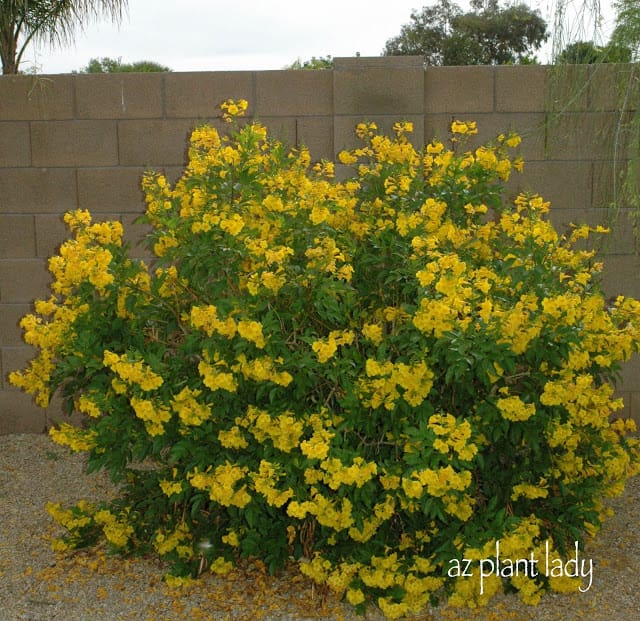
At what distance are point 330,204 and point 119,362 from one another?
834mm

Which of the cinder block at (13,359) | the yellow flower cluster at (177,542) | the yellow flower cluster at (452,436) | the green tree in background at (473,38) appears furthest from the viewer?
the green tree in background at (473,38)

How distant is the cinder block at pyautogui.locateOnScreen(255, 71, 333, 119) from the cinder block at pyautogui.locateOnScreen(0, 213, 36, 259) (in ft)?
4.31

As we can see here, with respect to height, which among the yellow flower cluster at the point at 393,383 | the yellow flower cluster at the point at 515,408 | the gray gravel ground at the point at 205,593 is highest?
the yellow flower cluster at the point at 393,383

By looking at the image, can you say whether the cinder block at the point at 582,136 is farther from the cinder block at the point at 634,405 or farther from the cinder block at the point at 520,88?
the cinder block at the point at 634,405

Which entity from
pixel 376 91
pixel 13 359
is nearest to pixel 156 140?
pixel 376 91

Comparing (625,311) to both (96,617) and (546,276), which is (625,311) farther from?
(96,617)

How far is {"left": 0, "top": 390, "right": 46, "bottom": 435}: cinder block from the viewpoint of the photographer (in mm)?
5008

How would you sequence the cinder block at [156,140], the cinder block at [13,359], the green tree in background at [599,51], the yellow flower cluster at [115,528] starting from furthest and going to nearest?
the cinder block at [13,359] < the cinder block at [156,140] < the green tree in background at [599,51] < the yellow flower cluster at [115,528]

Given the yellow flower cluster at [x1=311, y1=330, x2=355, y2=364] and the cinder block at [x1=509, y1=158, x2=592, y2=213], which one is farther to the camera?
the cinder block at [x1=509, y1=158, x2=592, y2=213]

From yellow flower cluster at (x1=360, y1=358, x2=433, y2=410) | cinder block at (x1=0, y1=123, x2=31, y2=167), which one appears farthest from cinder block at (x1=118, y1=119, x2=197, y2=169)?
yellow flower cluster at (x1=360, y1=358, x2=433, y2=410)

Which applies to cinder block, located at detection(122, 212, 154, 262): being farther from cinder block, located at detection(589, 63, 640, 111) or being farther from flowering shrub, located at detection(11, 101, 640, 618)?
cinder block, located at detection(589, 63, 640, 111)

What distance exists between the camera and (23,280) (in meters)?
4.90

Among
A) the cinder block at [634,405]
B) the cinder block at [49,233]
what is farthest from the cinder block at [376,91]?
the cinder block at [634,405]

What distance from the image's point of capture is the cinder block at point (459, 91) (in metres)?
4.66
